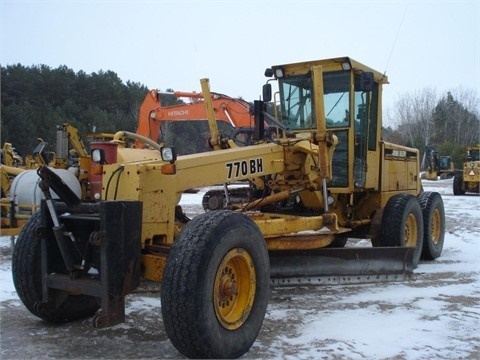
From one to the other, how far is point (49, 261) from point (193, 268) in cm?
127

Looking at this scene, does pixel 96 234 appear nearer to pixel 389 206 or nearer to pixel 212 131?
pixel 212 131

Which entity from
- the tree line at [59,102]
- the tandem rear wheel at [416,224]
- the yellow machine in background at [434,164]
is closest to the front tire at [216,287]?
the tandem rear wheel at [416,224]

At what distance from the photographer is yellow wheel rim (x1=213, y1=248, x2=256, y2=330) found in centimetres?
398

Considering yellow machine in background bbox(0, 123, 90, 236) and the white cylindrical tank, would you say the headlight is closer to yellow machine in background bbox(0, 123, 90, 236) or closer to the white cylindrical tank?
yellow machine in background bbox(0, 123, 90, 236)

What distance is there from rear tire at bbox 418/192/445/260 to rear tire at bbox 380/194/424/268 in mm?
565

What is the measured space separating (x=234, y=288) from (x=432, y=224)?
18.3 ft

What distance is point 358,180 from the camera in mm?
7285

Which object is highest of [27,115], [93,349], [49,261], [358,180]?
[27,115]

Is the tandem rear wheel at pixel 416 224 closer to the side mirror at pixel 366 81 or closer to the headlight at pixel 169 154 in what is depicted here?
the side mirror at pixel 366 81

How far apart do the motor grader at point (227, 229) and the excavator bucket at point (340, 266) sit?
0.04 feet

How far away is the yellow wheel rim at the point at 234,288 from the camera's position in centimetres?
398

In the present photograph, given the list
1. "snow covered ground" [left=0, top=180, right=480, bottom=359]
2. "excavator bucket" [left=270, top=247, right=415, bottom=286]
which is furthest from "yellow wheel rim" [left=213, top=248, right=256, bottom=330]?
"excavator bucket" [left=270, top=247, right=415, bottom=286]

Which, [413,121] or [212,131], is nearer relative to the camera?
[212,131]

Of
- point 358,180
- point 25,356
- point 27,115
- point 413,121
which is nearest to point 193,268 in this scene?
point 25,356
